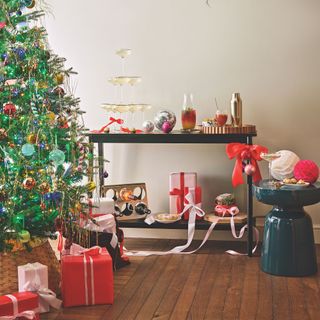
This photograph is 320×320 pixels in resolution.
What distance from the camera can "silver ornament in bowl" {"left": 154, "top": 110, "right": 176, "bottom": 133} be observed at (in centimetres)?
396

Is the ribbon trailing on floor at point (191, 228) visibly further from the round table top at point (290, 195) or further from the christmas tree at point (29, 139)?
the christmas tree at point (29, 139)

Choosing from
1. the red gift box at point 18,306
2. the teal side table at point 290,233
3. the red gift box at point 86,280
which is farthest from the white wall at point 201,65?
the red gift box at point 18,306

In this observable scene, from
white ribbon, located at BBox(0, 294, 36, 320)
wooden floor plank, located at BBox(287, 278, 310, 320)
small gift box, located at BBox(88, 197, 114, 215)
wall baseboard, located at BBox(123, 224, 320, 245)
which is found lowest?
wooden floor plank, located at BBox(287, 278, 310, 320)

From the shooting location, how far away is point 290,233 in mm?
3473

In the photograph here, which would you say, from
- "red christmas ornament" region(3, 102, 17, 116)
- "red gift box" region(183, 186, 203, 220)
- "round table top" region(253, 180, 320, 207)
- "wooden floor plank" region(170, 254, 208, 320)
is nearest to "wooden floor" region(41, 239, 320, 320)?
"wooden floor plank" region(170, 254, 208, 320)

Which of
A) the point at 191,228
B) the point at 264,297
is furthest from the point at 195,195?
the point at 264,297

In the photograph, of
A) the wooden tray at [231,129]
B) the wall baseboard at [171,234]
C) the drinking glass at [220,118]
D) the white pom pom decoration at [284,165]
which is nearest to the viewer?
the white pom pom decoration at [284,165]

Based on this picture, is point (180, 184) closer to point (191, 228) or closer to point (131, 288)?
point (191, 228)

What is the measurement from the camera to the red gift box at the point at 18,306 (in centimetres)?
276

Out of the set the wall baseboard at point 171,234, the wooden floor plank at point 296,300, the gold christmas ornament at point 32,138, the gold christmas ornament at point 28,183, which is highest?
the gold christmas ornament at point 32,138

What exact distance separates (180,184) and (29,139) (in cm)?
140

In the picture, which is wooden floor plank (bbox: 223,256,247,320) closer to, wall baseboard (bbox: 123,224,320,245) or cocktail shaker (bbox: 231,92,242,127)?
wall baseboard (bbox: 123,224,320,245)

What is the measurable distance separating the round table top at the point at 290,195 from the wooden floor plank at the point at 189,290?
570 mm

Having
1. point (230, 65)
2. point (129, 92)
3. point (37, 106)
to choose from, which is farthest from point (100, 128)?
point (37, 106)
